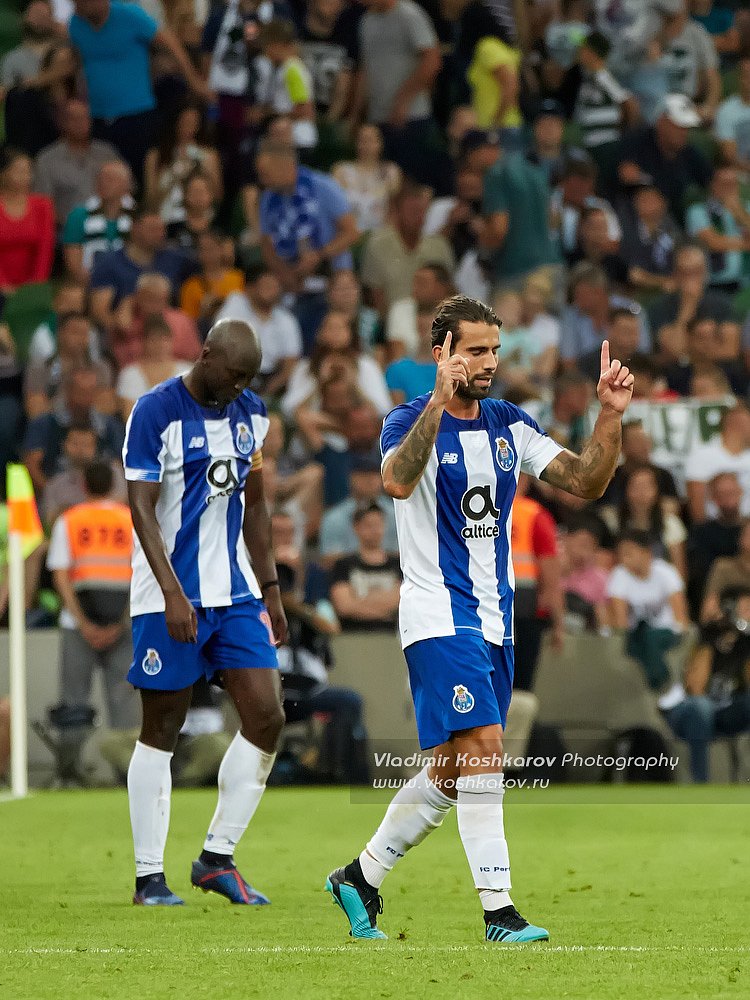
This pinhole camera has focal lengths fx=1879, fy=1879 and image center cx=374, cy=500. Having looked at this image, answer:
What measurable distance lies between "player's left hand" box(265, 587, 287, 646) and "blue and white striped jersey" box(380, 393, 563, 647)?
5.23ft

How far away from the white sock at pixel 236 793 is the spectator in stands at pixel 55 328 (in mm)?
8885

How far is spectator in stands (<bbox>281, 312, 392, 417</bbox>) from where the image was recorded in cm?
1622

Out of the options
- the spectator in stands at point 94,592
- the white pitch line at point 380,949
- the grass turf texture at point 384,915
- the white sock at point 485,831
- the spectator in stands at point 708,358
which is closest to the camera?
the grass turf texture at point 384,915

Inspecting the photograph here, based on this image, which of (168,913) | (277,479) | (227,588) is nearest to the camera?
(168,913)

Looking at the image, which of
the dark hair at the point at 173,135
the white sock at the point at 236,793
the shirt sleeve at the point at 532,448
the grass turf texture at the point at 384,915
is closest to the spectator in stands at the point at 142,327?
the dark hair at the point at 173,135

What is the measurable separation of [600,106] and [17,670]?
9.36 m

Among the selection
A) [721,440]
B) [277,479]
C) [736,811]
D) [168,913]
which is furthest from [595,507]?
[168,913]

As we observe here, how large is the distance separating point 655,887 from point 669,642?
20.1 ft

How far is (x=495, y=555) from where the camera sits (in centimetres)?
659

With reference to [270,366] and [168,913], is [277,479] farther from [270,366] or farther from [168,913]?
[168,913]

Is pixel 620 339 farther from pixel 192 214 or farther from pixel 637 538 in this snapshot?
pixel 192 214

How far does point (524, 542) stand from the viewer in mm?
13898

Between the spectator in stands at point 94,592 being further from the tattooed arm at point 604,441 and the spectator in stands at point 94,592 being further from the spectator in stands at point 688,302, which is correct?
the tattooed arm at point 604,441

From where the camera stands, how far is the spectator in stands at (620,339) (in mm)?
17156
